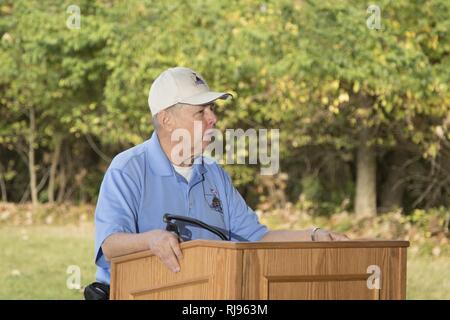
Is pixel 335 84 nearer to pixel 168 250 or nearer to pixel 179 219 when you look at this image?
pixel 179 219

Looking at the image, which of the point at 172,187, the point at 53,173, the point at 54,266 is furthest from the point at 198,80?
the point at 53,173

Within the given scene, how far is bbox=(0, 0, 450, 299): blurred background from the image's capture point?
11.4 meters

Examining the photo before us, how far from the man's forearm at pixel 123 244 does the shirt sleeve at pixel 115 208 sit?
4 centimetres

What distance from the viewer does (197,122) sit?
4.26 m

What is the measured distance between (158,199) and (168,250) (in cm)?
74

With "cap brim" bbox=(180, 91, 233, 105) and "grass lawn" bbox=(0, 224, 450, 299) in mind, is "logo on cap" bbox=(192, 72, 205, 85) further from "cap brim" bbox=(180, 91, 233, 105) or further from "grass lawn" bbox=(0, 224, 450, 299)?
"grass lawn" bbox=(0, 224, 450, 299)

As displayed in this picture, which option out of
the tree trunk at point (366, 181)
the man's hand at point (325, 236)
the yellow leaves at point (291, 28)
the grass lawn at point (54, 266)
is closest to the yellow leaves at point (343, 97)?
the yellow leaves at point (291, 28)

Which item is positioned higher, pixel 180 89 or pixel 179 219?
pixel 180 89

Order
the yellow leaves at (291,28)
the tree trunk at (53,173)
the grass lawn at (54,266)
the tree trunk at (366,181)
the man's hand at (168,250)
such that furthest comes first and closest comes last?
1. the tree trunk at (53,173)
2. the tree trunk at (366,181)
3. the yellow leaves at (291,28)
4. the grass lawn at (54,266)
5. the man's hand at (168,250)

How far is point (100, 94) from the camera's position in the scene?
50.2 ft

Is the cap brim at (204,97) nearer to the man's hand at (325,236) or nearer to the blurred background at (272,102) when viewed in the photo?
the man's hand at (325,236)

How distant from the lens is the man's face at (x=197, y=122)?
4238 millimetres

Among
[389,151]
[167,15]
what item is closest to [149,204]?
[167,15]

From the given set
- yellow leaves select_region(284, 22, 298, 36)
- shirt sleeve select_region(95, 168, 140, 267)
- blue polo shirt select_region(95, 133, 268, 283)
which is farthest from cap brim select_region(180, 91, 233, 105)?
yellow leaves select_region(284, 22, 298, 36)
